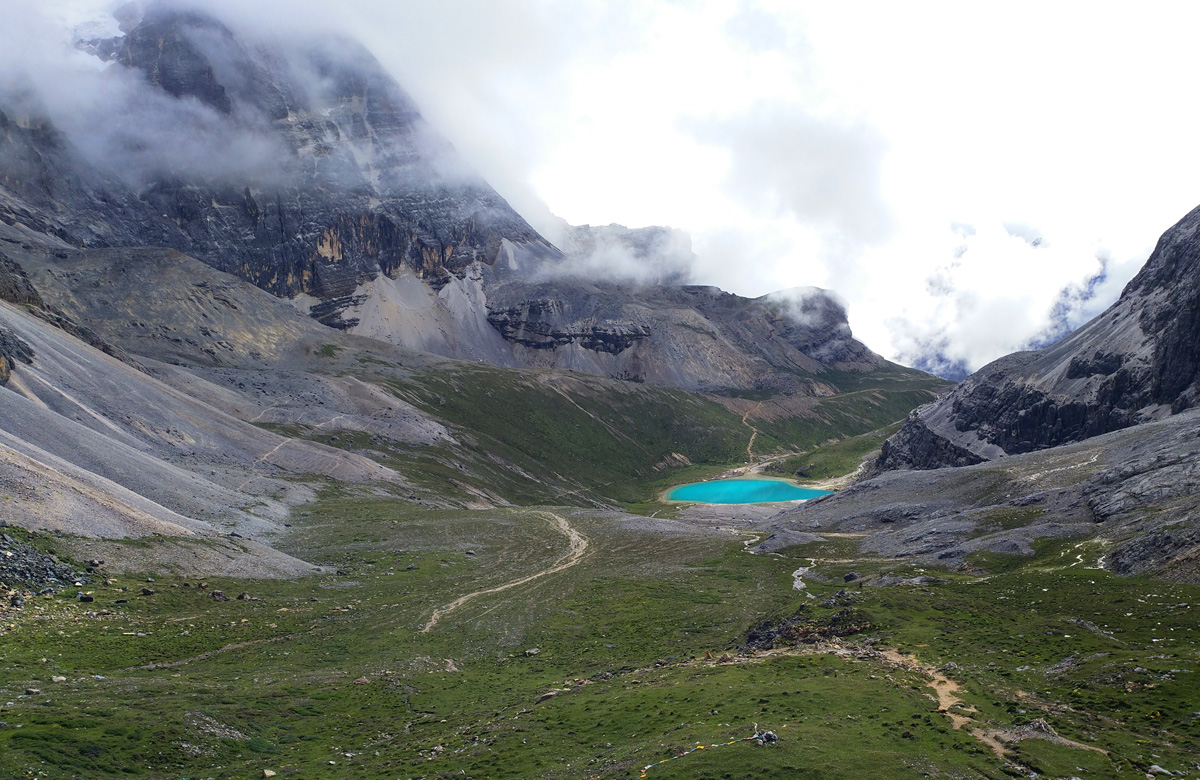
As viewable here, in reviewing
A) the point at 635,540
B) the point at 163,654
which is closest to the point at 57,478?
the point at 163,654

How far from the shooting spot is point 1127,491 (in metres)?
74.2

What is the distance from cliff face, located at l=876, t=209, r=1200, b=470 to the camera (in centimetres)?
12000

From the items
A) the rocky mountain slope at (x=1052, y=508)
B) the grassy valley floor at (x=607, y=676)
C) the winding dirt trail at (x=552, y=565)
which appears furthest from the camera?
the winding dirt trail at (x=552, y=565)

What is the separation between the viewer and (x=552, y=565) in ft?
286

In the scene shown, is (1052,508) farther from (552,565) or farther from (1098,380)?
(1098,380)

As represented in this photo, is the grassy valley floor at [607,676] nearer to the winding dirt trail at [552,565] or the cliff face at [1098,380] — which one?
the winding dirt trail at [552,565]

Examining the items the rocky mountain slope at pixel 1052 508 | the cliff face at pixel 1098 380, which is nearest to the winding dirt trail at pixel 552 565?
the rocky mountain slope at pixel 1052 508

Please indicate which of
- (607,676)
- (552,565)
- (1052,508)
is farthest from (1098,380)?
(607,676)

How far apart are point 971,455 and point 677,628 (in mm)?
124400

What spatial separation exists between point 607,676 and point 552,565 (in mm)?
39497

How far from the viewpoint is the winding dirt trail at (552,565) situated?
65.3 m

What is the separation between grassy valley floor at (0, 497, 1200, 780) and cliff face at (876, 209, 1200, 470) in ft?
247

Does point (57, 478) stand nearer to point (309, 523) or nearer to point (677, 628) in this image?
point (309, 523)

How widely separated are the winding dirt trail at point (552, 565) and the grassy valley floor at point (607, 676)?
808 millimetres
